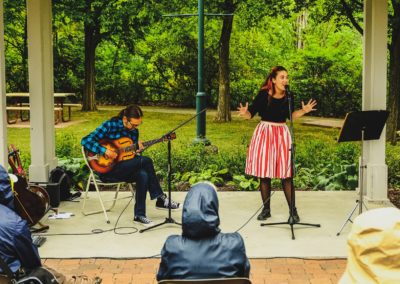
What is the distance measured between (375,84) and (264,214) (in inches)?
84.0

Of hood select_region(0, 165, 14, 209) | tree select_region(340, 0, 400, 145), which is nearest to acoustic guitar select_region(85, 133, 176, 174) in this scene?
hood select_region(0, 165, 14, 209)

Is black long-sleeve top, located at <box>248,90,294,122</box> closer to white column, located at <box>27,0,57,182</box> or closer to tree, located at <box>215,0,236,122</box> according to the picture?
white column, located at <box>27,0,57,182</box>

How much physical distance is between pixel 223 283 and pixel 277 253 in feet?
10.2

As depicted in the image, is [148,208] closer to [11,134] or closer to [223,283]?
[223,283]

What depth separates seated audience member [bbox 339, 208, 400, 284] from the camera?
2.84 m

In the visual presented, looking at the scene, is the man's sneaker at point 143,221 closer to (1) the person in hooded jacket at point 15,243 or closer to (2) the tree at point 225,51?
(1) the person in hooded jacket at point 15,243

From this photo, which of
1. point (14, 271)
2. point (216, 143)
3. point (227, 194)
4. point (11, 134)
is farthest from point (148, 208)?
point (11, 134)

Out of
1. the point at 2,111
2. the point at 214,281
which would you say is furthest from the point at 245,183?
the point at 214,281

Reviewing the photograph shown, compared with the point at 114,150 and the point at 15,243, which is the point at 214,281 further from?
the point at 114,150

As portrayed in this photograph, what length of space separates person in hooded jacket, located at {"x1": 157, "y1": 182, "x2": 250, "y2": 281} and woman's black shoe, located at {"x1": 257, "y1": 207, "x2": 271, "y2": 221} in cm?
416

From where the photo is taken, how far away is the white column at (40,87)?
8.63 metres

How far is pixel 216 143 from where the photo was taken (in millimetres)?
17141

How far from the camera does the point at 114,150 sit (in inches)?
307

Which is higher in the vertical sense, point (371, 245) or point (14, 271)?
point (371, 245)
